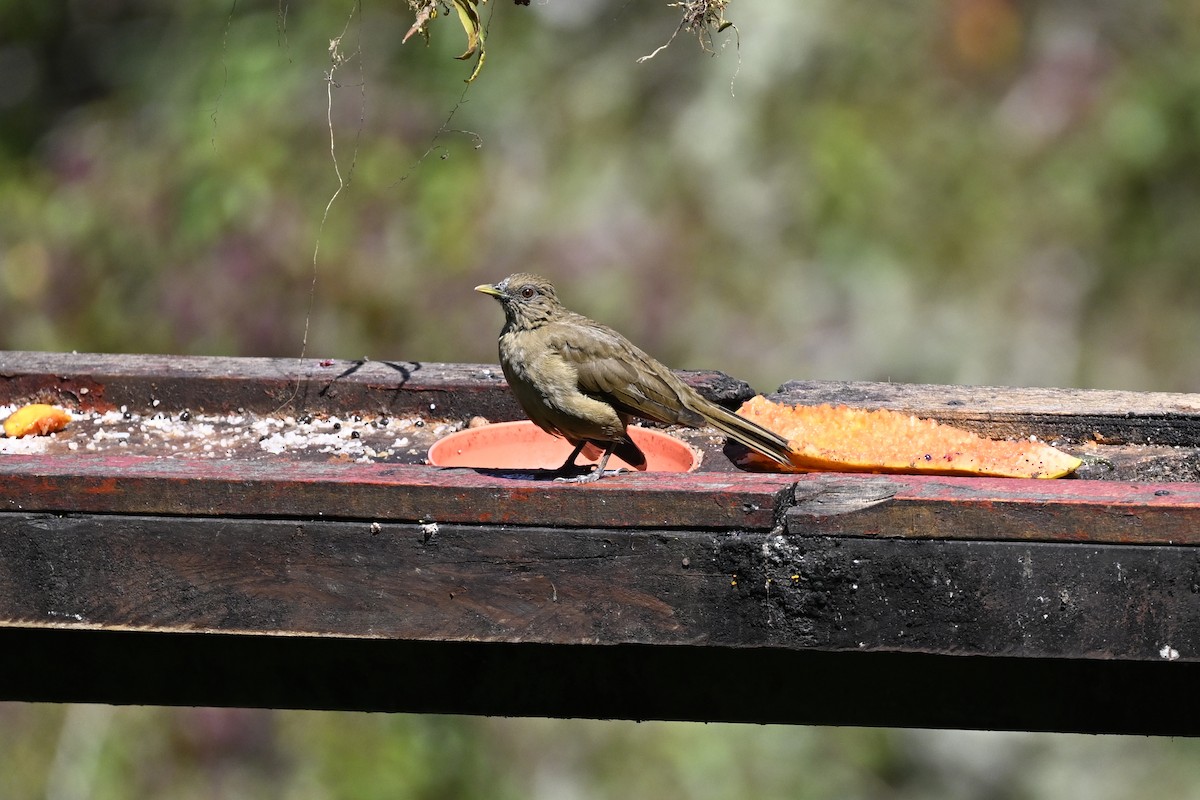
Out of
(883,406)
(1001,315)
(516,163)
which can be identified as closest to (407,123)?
(516,163)

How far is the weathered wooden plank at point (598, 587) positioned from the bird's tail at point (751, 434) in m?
0.72

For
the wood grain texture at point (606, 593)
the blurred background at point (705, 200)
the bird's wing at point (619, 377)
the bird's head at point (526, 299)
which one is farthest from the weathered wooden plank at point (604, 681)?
the blurred background at point (705, 200)

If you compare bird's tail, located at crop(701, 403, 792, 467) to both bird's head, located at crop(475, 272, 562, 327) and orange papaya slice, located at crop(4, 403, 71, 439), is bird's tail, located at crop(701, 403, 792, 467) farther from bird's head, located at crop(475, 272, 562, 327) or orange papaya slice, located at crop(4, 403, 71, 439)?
orange papaya slice, located at crop(4, 403, 71, 439)

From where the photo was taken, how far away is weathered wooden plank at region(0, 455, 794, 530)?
338 cm

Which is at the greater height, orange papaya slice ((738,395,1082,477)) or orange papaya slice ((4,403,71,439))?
orange papaya slice ((738,395,1082,477))

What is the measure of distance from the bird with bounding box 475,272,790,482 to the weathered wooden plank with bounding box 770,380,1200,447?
669 millimetres

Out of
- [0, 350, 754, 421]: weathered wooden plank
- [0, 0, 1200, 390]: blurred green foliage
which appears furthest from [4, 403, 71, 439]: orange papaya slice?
[0, 0, 1200, 390]: blurred green foliage

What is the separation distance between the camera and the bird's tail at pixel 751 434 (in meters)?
4.09

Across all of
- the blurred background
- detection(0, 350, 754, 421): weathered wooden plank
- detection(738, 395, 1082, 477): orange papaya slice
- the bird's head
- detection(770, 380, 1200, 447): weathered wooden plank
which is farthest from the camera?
the blurred background

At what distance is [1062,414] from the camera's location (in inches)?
185

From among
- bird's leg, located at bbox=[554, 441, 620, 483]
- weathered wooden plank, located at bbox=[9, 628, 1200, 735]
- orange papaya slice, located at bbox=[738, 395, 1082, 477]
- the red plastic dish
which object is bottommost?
weathered wooden plank, located at bbox=[9, 628, 1200, 735]

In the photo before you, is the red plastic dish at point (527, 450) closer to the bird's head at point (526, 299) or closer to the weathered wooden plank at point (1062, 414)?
the bird's head at point (526, 299)

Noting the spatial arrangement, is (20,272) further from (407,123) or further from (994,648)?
(994,648)

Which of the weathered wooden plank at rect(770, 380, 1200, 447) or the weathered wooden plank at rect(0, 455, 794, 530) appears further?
the weathered wooden plank at rect(770, 380, 1200, 447)
